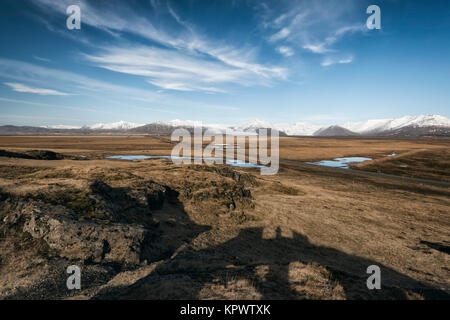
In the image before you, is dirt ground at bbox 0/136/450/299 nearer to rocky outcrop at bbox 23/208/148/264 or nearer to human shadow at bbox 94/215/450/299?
human shadow at bbox 94/215/450/299

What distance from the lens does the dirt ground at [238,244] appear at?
30.9 ft

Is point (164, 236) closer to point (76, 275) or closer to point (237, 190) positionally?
point (76, 275)

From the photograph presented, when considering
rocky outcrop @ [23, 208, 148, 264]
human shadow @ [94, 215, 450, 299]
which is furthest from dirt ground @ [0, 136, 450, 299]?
rocky outcrop @ [23, 208, 148, 264]

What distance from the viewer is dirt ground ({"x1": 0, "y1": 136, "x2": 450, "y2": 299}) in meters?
9.41

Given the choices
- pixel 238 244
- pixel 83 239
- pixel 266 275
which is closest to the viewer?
pixel 266 275

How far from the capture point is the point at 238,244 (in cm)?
1666

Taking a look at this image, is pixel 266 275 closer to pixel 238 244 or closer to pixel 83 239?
pixel 238 244

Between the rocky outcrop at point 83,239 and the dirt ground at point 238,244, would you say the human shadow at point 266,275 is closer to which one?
the dirt ground at point 238,244

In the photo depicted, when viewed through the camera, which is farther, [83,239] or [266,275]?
[83,239]

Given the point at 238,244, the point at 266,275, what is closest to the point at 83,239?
the point at 238,244

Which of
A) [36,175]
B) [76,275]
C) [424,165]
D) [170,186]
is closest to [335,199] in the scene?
[170,186]

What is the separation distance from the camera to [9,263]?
10.7 m

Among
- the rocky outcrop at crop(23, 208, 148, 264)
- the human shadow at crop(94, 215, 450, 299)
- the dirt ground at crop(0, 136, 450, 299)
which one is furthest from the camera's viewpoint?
the rocky outcrop at crop(23, 208, 148, 264)
